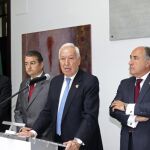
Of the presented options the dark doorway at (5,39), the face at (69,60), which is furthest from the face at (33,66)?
the dark doorway at (5,39)

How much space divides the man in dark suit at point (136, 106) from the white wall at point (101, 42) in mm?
997

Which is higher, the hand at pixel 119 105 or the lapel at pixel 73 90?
the lapel at pixel 73 90

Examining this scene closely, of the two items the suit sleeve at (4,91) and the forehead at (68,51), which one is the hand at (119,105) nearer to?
the forehead at (68,51)

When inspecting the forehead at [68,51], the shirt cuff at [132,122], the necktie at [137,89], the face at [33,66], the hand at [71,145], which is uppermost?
the forehead at [68,51]

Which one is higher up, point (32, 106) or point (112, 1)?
point (112, 1)

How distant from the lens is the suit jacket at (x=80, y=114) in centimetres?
277

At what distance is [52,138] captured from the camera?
3037mm

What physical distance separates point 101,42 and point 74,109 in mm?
1763

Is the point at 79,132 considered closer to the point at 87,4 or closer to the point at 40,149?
the point at 40,149

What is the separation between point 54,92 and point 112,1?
176 centimetres

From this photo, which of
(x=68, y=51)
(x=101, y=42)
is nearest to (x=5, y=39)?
(x=101, y=42)

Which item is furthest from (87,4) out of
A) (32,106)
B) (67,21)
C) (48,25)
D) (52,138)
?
(52,138)

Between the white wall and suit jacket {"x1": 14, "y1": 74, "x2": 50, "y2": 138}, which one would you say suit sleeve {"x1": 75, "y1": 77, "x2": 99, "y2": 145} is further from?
the white wall

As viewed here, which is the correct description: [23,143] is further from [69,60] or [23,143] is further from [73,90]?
[69,60]
